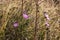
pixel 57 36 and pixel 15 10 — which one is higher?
pixel 15 10

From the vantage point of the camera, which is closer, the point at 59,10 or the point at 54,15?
the point at 54,15

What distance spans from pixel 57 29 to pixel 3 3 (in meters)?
0.78

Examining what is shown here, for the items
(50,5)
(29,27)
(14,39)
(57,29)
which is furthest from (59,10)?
(14,39)

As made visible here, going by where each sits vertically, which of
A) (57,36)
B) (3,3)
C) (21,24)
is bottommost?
(57,36)

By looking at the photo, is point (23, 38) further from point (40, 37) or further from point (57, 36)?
point (57, 36)

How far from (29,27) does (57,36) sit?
38 cm

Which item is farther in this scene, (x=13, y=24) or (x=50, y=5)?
(x=50, y=5)

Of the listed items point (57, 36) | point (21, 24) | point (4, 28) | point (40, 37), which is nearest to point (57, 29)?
point (57, 36)

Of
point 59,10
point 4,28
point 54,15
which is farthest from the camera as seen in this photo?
point 59,10

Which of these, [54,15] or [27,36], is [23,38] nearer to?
[27,36]

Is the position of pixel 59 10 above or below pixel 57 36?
above

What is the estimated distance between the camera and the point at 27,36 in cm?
257

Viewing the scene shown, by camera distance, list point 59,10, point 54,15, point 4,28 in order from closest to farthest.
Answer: point 4,28, point 54,15, point 59,10

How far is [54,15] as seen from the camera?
122 inches
